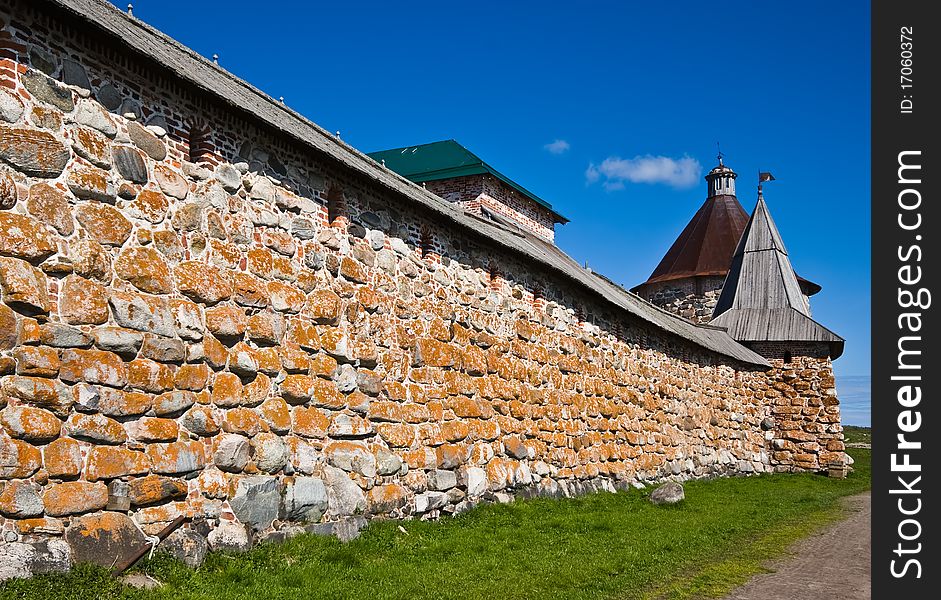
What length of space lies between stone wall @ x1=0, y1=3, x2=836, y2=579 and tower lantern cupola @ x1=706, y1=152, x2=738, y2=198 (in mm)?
24684

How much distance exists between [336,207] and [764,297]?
51.3 feet

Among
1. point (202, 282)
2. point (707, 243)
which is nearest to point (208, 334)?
point (202, 282)

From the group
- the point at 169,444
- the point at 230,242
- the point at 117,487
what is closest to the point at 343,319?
the point at 230,242

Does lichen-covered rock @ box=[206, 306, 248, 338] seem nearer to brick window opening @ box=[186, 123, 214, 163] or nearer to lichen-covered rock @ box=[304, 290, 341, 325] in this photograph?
lichen-covered rock @ box=[304, 290, 341, 325]

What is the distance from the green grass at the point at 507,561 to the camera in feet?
16.4

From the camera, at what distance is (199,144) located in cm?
595

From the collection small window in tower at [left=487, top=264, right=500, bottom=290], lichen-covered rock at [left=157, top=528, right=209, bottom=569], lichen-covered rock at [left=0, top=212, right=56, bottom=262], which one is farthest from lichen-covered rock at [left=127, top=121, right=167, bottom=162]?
small window in tower at [left=487, top=264, right=500, bottom=290]

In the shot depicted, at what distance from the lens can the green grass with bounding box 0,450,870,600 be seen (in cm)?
498

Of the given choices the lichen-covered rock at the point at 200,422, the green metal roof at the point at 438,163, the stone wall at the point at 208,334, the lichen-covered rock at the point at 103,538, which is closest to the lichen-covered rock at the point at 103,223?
the stone wall at the point at 208,334

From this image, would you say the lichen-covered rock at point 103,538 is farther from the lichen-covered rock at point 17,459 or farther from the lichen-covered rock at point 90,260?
the lichen-covered rock at point 90,260

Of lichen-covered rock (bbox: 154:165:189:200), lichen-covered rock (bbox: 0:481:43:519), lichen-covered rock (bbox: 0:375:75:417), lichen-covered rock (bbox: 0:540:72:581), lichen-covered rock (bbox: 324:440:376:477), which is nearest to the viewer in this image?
lichen-covered rock (bbox: 0:540:72:581)

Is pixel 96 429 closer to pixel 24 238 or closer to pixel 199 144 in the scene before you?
pixel 24 238

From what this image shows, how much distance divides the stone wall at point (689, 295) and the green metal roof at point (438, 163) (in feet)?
30.8

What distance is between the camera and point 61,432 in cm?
468
